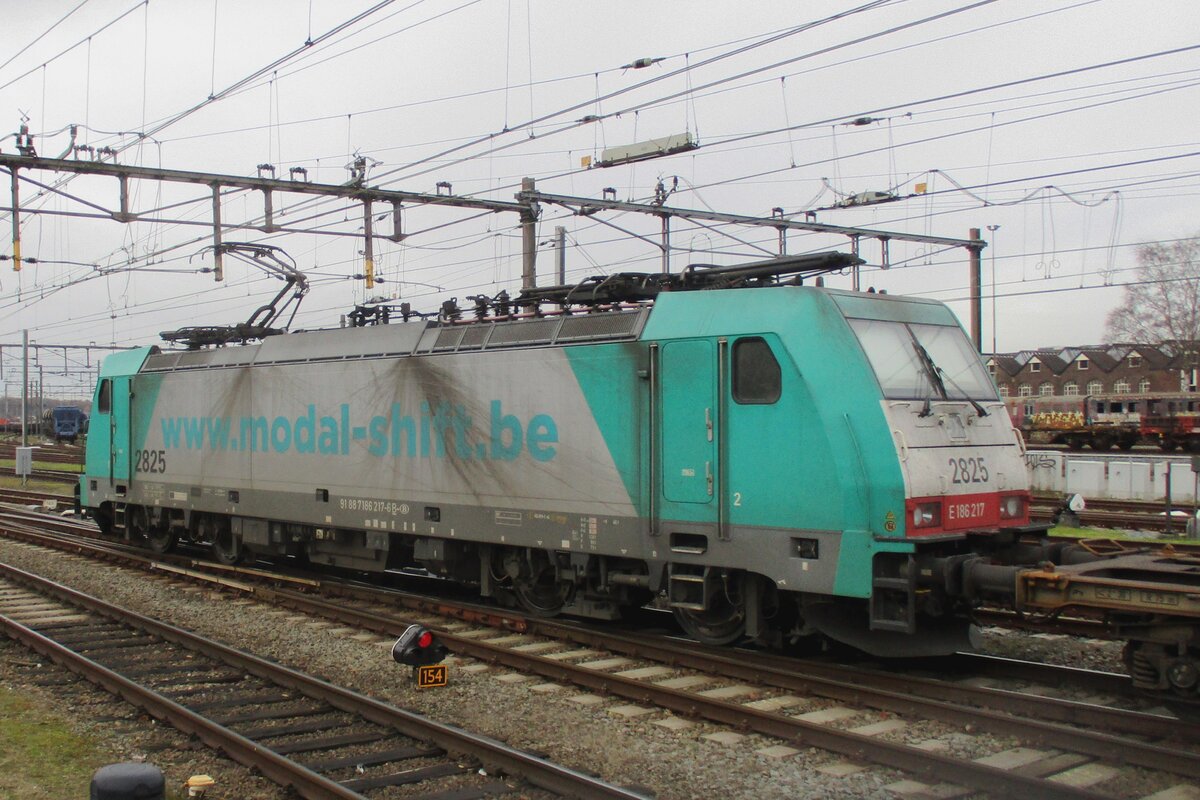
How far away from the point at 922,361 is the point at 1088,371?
256 feet

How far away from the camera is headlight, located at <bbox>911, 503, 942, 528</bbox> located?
870 cm

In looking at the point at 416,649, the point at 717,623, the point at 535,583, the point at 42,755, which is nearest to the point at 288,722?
the point at 416,649

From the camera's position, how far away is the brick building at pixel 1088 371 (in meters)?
74.5

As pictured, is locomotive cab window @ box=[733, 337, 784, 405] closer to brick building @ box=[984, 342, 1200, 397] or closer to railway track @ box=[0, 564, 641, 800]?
railway track @ box=[0, 564, 641, 800]

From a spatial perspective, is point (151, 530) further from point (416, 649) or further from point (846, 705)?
point (846, 705)

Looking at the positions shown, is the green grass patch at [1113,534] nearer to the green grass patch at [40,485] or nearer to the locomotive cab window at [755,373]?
the locomotive cab window at [755,373]

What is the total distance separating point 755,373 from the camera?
31.6 feet

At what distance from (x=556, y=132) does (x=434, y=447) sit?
6234 millimetres

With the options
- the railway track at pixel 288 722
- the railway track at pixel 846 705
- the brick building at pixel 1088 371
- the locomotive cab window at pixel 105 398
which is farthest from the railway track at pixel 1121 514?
the brick building at pixel 1088 371

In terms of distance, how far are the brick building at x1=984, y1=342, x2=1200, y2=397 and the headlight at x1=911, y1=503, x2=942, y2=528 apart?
66603mm

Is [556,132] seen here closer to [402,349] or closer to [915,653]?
[402,349]

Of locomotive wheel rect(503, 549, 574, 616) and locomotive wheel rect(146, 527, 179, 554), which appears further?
locomotive wheel rect(146, 527, 179, 554)

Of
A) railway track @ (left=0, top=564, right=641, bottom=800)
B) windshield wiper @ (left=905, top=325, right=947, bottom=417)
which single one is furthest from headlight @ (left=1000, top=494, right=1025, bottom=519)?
railway track @ (left=0, top=564, right=641, bottom=800)

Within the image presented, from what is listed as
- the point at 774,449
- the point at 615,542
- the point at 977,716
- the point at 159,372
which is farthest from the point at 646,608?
the point at 159,372
